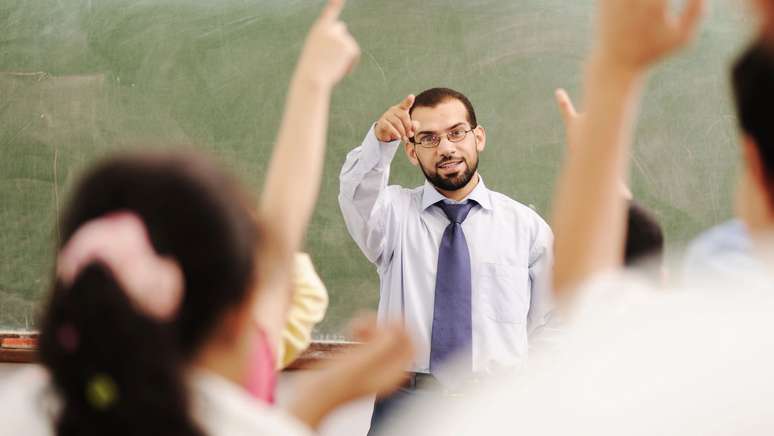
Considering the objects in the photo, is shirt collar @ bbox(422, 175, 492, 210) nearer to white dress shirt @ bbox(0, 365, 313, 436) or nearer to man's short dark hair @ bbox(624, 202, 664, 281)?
man's short dark hair @ bbox(624, 202, 664, 281)

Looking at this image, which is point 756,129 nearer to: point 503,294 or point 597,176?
point 597,176

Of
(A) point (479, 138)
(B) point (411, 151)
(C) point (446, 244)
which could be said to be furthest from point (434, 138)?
(C) point (446, 244)

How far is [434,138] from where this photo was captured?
2504mm

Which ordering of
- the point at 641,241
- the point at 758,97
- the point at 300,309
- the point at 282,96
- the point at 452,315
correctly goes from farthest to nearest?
1. the point at 282,96
2. the point at 452,315
3. the point at 300,309
4. the point at 641,241
5. the point at 758,97

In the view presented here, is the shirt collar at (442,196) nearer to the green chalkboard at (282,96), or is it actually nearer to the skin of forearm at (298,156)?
the green chalkboard at (282,96)

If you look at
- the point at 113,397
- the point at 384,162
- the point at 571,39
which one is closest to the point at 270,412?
the point at 113,397

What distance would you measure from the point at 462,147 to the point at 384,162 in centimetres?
29

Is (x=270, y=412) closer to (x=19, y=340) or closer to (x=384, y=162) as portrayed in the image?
(x=384, y=162)

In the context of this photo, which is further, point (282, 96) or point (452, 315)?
point (282, 96)

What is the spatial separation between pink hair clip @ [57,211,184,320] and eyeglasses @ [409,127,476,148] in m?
1.90

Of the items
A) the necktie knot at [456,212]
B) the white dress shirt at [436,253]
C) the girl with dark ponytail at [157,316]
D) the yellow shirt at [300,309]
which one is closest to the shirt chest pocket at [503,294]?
the white dress shirt at [436,253]

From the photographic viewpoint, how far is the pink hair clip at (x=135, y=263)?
0.63 meters

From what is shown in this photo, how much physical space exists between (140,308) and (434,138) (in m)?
1.93

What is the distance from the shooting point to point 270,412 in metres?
0.65
